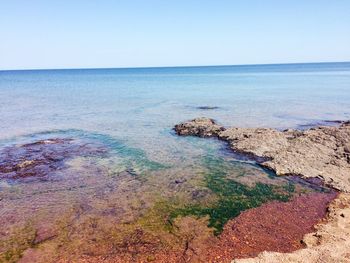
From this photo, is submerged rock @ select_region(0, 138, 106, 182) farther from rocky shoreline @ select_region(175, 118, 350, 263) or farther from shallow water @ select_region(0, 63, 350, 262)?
rocky shoreline @ select_region(175, 118, 350, 263)

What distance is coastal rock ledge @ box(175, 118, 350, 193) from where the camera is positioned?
18156 mm

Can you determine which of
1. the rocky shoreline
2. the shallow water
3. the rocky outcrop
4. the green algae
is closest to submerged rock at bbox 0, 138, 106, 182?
the shallow water

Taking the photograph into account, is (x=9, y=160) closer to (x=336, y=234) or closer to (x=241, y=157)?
(x=241, y=157)

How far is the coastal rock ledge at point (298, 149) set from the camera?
715 inches

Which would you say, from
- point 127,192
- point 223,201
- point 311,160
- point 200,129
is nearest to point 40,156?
point 127,192

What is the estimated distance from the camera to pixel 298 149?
70.5ft

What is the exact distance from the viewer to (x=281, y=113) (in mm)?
39281

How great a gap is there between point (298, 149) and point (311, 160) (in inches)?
72.4

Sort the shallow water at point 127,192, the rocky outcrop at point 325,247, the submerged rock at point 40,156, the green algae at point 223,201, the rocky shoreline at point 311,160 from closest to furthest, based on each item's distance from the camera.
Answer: the rocky outcrop at point 325,247 < the rocky shoreline at point 311,160 < the shallow water at point 127,192 < the green algae at point 223,201 < the submerged rock at point 40,156

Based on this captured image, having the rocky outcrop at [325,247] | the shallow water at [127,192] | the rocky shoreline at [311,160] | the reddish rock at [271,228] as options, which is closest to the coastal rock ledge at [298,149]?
the rocky shoreline at [311,160]

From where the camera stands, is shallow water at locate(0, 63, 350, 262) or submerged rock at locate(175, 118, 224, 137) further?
submerged rock at locate(175, 118, 224, 137)

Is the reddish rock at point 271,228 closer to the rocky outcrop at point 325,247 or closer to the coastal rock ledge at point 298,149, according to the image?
the rocky outcrop at point 325,247

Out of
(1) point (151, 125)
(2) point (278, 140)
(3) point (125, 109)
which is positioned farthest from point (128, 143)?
(3) point (125, 109)

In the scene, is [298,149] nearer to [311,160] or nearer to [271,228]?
[311,160]
